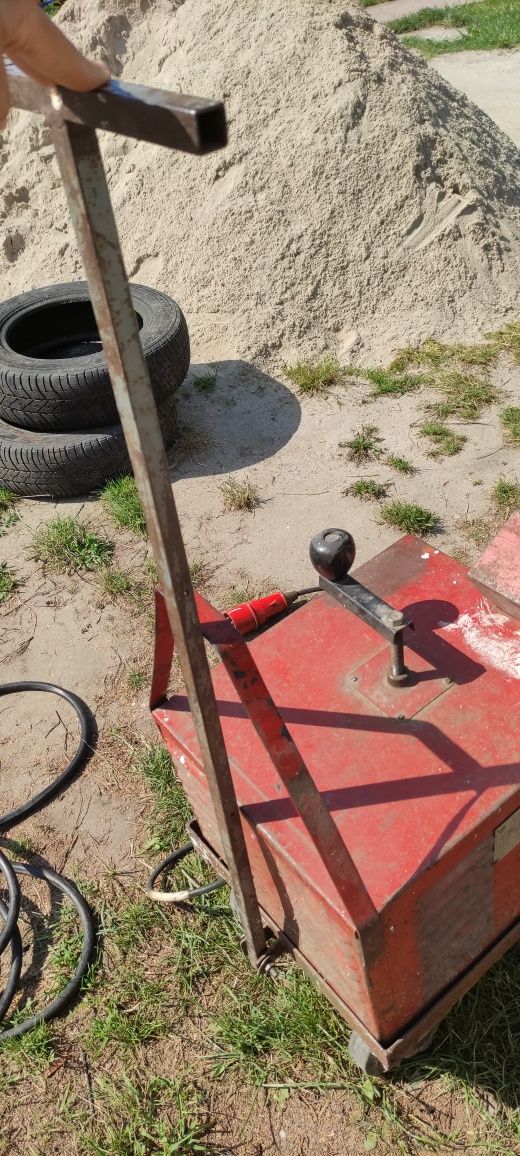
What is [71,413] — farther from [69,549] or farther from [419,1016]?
[419,1016]

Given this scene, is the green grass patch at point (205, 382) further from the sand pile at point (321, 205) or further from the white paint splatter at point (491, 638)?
the white paint splatter at point (491, 638)

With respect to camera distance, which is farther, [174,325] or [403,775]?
[174,325]

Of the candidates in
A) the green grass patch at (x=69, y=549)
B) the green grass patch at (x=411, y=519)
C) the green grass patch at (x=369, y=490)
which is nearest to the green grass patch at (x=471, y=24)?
the green grass patch at (x=369, y=490)

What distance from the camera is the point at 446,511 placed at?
12.6 ft

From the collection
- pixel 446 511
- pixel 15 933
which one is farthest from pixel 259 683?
pixel 446 511

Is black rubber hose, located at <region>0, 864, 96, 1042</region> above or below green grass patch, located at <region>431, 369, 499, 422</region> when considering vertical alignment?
below

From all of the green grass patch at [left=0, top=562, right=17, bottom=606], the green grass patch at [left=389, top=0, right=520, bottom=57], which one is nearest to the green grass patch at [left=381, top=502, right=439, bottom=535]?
the green grass patch at [left=0, top=562, right=17, bottom=606]

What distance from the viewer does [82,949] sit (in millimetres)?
2436

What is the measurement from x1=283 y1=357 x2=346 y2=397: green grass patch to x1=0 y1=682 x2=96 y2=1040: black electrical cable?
2.37 metres

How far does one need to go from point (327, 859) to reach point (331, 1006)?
906mm

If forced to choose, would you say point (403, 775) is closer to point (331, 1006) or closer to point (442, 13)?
point (331, 1006)

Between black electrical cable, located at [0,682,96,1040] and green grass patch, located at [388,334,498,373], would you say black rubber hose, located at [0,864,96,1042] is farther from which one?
green grass patch, located at [388,334,498,373]

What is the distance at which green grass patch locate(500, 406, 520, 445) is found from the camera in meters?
4.22

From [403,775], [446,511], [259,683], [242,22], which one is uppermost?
[242,22]
